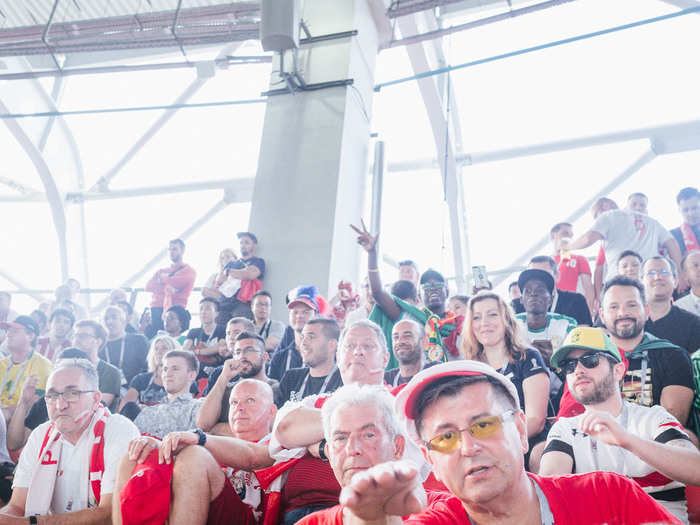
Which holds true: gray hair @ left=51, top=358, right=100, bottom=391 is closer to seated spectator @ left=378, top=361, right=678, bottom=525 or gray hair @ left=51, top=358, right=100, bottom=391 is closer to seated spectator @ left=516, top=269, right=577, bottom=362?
seated spectator @ left=378, top=361, right=678, bottom=525

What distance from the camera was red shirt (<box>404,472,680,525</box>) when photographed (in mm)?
1359

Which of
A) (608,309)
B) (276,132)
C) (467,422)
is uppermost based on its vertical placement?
(276,132)

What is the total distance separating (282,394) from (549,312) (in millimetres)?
1746

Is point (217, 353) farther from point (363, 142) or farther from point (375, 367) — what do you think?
point (363, 142)

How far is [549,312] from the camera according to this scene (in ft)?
12.2

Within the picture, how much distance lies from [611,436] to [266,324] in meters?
3.44

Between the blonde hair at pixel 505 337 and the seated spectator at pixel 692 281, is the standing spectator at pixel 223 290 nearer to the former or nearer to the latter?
the blonde hair at pixel 505 337

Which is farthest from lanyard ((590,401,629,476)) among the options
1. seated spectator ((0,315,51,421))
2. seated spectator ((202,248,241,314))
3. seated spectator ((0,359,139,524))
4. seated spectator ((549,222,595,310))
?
seated spectator ((0,315,51,421))

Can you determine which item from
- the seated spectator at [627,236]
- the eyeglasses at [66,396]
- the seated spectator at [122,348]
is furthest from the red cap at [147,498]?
the seated spectator at [627,236]

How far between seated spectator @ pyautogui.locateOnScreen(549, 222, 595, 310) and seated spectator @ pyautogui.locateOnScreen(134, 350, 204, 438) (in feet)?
9.65

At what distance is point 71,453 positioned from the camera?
2.83m

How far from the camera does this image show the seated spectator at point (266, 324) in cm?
465

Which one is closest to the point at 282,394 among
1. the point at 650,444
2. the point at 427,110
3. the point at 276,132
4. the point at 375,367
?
the point at 375,367

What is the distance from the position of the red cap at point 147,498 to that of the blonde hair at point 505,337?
1.59m
